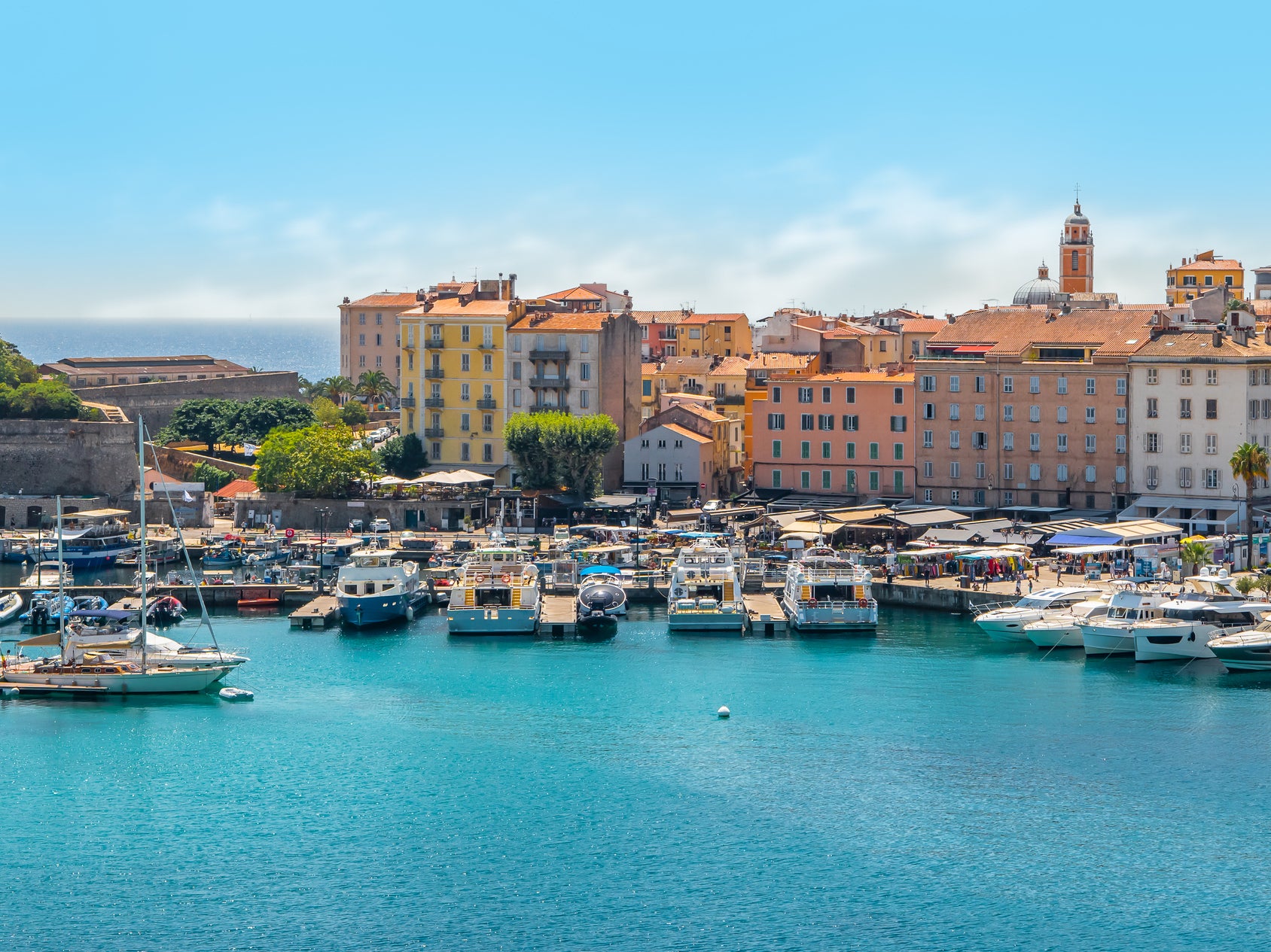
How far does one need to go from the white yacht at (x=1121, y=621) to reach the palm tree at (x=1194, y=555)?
7969 millimetres

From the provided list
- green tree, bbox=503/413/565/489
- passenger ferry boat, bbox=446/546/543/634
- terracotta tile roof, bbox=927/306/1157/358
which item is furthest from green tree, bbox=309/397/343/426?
passenger ferry boat, bbox=446/546/543/634

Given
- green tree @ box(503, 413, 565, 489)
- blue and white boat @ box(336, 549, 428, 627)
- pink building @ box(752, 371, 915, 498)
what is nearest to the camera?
blue and white boat @ box(336, 549, 428, 627)

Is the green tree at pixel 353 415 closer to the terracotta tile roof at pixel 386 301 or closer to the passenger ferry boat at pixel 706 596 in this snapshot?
the terracotta tile roof at pixel 386 301

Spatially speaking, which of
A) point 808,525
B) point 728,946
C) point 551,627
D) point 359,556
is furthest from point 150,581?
point 728,946

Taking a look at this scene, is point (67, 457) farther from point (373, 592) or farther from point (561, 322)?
point (373, 592)

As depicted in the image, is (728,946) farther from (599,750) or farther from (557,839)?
(599,750)

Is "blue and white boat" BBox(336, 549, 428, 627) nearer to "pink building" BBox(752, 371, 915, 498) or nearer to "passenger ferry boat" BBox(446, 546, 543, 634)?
"passenger ferry boat" BBox(446, 546, 543, 634)

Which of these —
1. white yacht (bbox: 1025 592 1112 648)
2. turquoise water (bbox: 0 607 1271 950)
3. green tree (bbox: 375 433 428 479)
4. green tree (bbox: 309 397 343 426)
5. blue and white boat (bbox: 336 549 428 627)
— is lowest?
turquoise water (bbox: 0 607 1271 950)

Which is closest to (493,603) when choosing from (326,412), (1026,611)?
(1026,611)

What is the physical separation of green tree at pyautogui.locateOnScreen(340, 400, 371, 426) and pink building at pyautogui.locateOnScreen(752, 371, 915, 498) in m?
35.9

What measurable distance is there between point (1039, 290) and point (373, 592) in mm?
62103

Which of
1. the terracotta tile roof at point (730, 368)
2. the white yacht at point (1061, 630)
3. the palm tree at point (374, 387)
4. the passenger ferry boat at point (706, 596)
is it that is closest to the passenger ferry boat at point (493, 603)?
the passenger ferry boat at point (706, 596)

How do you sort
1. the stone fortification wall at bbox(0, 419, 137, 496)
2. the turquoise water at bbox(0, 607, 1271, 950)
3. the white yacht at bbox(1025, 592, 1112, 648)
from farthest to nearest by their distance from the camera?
the stone fortification wall at bbox(0, 419, 137, 496) < the white yacht at bbox(1025, 592, 1112, 648) < the turquoise water at bbox(0, 607, 1271, 950)

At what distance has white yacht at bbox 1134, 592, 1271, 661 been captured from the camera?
5862cm
